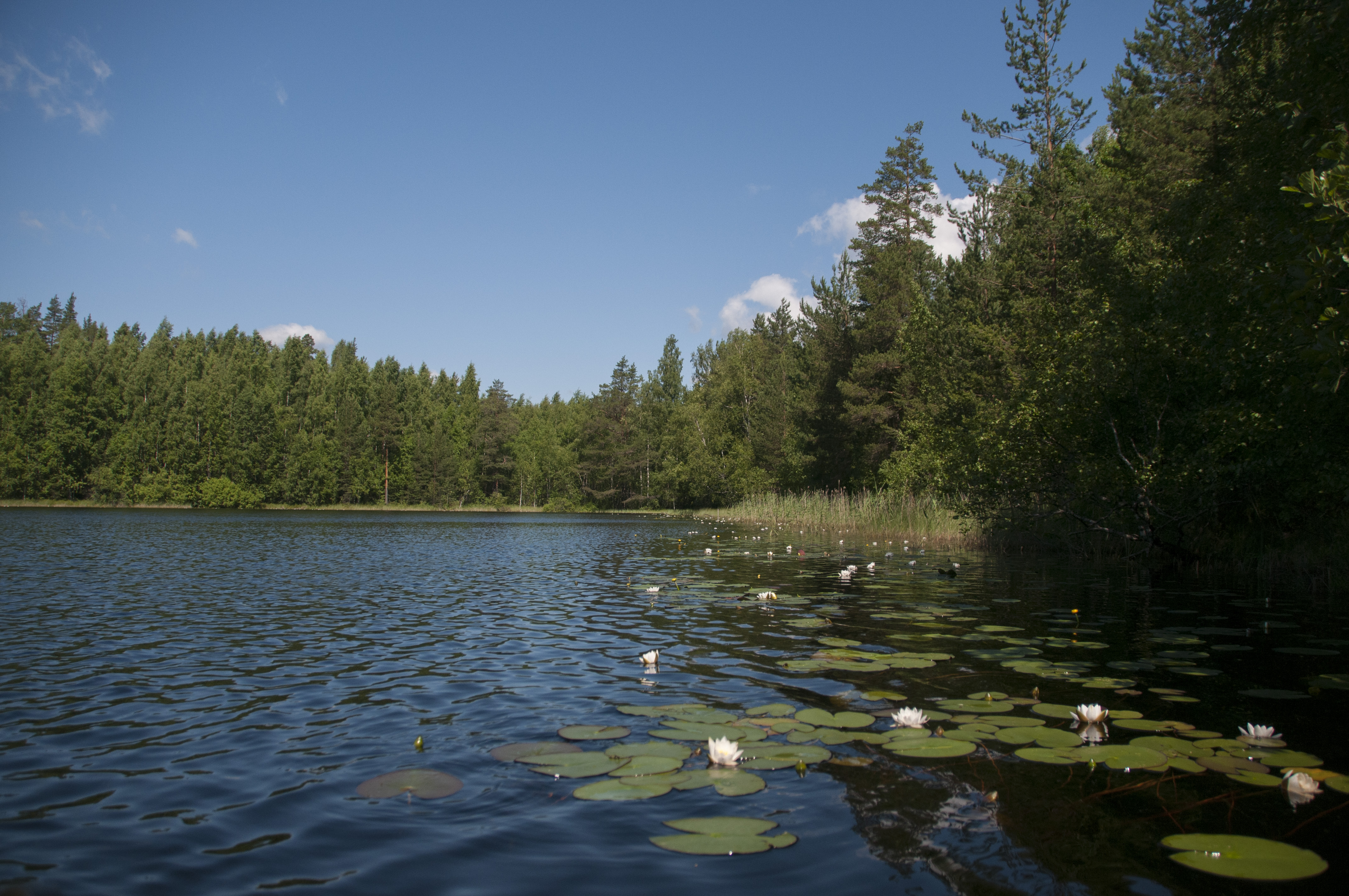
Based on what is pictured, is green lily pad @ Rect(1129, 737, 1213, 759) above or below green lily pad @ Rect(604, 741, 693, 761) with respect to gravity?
above

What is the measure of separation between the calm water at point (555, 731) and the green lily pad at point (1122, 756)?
0.12 metres

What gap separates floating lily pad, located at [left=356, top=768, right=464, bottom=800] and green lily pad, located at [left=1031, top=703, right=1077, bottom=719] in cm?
381

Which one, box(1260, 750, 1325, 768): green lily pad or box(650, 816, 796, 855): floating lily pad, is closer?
box(650, 816, 796, 855): floating lily pad

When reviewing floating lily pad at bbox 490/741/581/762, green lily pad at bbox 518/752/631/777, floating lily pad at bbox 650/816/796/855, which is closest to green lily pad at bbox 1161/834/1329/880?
floating lily pad at bbox 650/816/796/855

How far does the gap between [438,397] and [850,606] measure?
99.4 meters

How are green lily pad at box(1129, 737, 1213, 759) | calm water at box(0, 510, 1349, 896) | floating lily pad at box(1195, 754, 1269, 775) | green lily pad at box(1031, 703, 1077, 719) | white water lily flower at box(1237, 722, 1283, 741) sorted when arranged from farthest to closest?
green lily pad at box(1031, 703, 1077, 719)
white water lily flower at box(1237, 722, 1283, 741)
green lily pad at box(1129, 737, 1213, 759)
floating lily pad at box(1195, 754, 1269, 775)
calm water at box(0, 510, 1349, 896)

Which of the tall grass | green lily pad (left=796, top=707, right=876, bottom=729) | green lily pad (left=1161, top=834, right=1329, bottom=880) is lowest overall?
green lily pad (left=796, top=707, right=876, bottom=729)

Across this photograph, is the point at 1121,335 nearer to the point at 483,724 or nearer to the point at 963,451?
the point at 963,451

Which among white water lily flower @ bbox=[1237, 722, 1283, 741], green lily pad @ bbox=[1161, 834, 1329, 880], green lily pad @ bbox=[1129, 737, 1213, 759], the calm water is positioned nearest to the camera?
green lily pad @ bbox=[1161, 834, 1329, 880]

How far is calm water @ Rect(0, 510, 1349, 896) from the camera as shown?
2928 millimetres

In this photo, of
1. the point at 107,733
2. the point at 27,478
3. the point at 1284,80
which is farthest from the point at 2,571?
the point at 27,478

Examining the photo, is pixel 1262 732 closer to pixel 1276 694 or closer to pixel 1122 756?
pixel 1122 756

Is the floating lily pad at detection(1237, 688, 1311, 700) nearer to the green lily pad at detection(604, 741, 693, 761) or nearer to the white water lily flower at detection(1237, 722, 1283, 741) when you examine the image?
the white water lily flower at detection(1237, 722, 1283, 741)

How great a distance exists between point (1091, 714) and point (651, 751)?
109 inches
